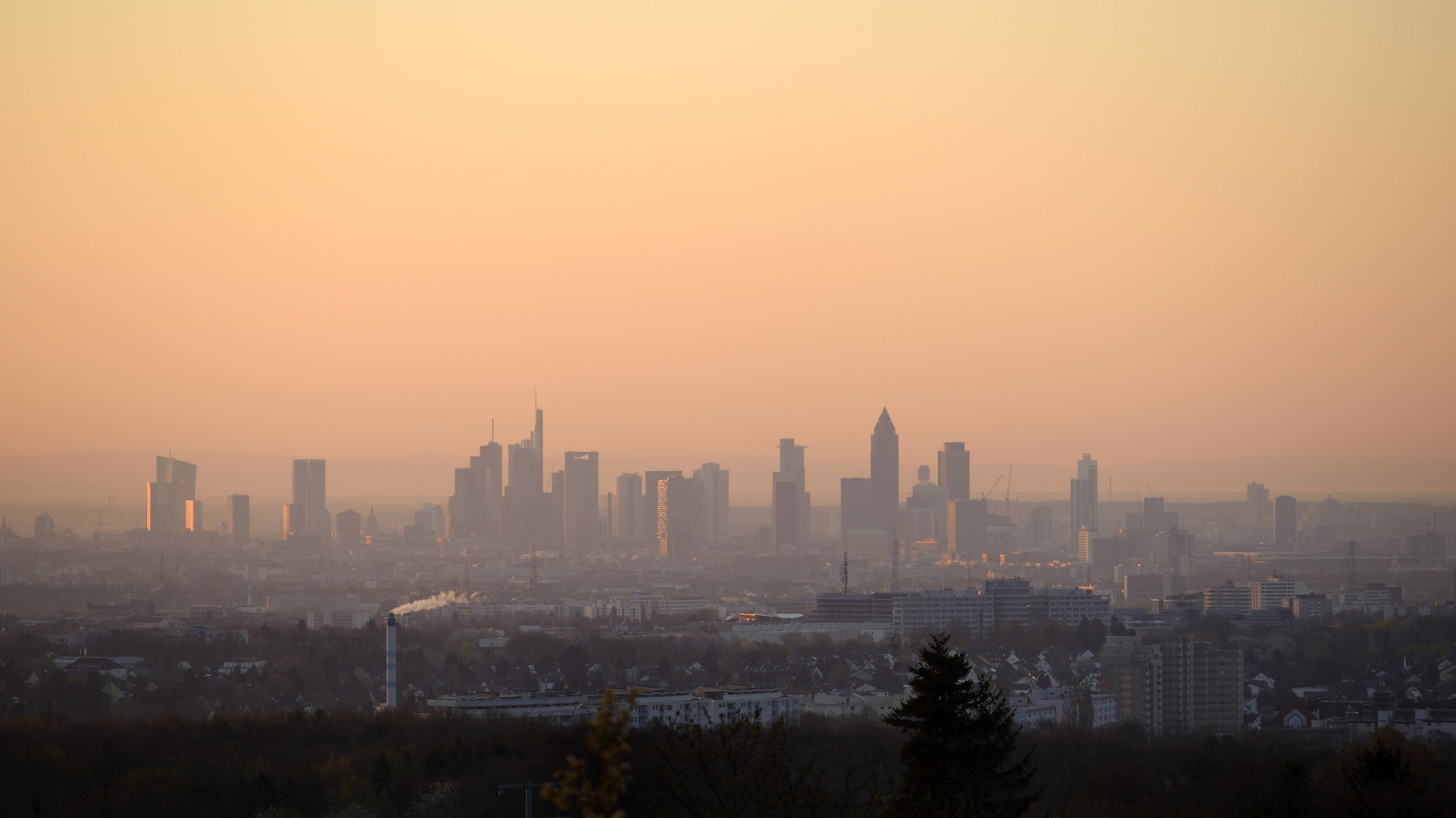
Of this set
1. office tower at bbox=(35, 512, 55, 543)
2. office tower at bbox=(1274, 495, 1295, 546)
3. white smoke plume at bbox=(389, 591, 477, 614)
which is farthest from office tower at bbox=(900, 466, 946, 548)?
office tower at bbox=(35, 512, 55, 543)

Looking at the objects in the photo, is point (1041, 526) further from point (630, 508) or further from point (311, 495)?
point (311, 495)

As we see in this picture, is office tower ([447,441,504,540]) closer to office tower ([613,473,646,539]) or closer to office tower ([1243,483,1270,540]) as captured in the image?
office tower ([613,473,646,539])

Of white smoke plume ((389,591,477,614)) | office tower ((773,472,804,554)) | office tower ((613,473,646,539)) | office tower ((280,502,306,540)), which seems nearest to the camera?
white smoke plume ((389,591,477,614))

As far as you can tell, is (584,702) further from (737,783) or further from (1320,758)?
(737,783)

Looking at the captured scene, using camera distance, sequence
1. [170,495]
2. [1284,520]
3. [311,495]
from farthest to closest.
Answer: [1284,520]
[311,495]
[170,495]

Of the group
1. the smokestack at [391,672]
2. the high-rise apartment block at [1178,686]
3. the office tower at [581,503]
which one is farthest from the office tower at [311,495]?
the high-rise apartment block at [1178,686]

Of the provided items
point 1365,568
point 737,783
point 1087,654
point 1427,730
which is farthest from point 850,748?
point 1365,568

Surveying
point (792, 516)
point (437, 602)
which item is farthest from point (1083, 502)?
point (437, 602)
